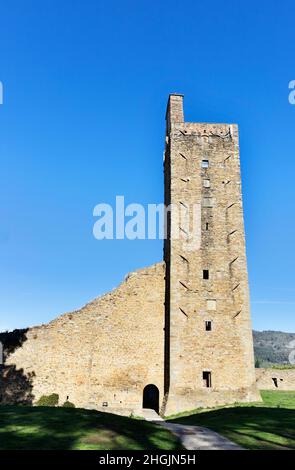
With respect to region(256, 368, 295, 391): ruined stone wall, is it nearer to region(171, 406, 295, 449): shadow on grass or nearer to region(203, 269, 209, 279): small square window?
region(203, 269, 209, 279): small square window

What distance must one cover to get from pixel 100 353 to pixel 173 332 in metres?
5.00

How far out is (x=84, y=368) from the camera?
26.4 meters

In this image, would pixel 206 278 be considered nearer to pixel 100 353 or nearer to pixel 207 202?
pixel 207 202

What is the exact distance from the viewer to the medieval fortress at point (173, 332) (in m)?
25.4

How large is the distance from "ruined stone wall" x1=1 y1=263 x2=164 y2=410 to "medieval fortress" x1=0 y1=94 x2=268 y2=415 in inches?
2.4

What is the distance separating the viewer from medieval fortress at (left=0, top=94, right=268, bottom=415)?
2542 cm

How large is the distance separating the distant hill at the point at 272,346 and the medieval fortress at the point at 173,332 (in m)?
95.8

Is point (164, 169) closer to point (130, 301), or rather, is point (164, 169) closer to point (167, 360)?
point (130, 301)

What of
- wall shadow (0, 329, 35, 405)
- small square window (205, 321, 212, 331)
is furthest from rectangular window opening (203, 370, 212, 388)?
wall shadow (0, 329, 35, 405)

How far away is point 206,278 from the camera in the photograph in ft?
89.0

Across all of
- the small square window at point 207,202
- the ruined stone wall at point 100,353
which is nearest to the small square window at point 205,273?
the ruined stone wall at point 100,353

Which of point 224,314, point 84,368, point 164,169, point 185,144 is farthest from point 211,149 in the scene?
point 84,368

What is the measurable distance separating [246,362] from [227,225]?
8836mm

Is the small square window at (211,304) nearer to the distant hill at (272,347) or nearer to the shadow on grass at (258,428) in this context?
the shadow on grass at (258,428)
